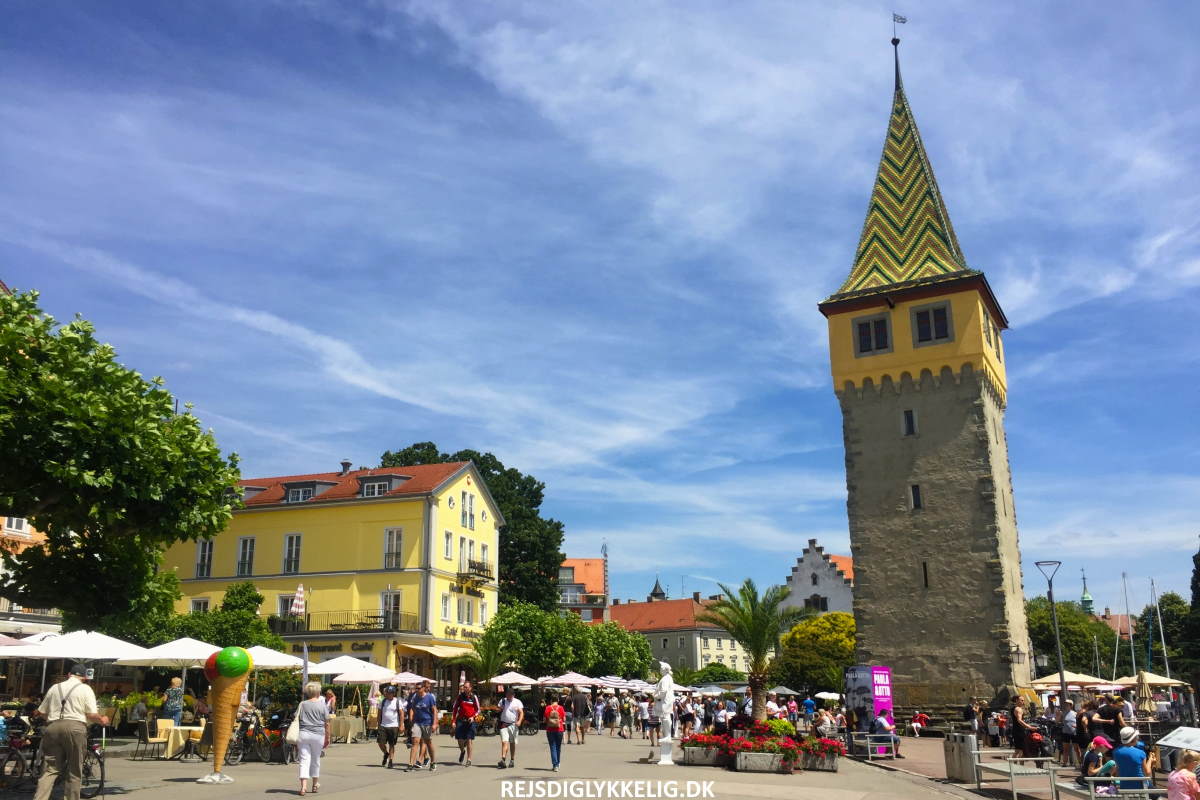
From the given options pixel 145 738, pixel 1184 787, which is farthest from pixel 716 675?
pixel 1184 787

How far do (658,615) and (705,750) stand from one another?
293 ft

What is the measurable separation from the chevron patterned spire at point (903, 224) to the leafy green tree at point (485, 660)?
833 inches

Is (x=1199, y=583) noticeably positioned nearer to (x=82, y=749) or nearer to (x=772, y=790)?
(x=772, y=790)

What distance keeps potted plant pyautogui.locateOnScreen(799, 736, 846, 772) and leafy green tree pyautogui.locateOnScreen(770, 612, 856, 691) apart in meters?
40.4

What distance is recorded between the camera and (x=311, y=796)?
1360cm

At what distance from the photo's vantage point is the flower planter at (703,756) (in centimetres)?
2039

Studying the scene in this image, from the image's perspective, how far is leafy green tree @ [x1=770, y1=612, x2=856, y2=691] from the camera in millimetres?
60562

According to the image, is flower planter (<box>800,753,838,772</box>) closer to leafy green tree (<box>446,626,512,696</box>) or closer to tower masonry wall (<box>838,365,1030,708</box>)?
tower masonry wall (<box>838,365,1030,708</box>)

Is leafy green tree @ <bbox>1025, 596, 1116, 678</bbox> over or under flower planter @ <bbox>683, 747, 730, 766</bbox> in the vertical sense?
over

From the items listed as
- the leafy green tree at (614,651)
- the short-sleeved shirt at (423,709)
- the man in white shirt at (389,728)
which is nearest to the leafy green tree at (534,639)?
the leafy green tree at (614,651)

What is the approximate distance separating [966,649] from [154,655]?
27.4 metres

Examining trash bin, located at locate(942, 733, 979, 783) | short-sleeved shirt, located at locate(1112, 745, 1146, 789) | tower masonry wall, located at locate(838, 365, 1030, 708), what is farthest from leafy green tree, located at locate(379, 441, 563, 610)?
short-sleeved shirt, located at locate(1112, 745, 1146, 789)

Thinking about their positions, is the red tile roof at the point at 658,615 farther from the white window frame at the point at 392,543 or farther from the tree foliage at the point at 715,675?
the white window frame at the point at 392,543

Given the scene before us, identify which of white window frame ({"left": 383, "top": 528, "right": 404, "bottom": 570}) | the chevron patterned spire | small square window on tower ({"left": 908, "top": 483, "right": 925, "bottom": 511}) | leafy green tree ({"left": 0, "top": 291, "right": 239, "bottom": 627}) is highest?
the chevron patterned spire
